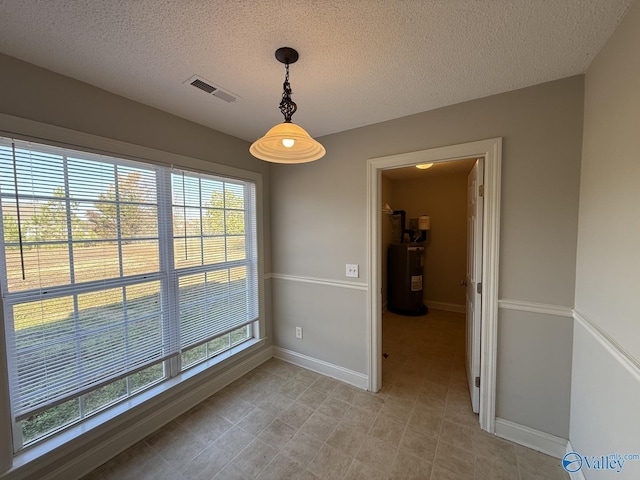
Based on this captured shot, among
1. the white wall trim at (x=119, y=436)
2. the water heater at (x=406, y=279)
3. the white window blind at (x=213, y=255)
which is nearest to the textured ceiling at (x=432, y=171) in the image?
the water heater at (x=406, y=279)

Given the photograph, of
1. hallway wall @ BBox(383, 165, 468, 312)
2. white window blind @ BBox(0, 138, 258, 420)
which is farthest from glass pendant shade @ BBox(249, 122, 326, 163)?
hallway wall @ BBox(383, 165, 468, 312)

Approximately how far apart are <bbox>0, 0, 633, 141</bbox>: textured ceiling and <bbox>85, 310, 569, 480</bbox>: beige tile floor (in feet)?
8.02

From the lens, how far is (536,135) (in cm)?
156

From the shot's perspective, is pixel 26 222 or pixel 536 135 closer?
pixel 26 222

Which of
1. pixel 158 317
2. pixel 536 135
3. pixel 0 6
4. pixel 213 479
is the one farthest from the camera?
pixel 158 317

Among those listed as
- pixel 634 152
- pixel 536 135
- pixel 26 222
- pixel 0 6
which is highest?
pixel 0 6

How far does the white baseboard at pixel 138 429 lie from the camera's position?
1451mm

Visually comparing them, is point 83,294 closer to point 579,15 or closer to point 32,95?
point 32,95

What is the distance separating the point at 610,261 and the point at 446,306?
3.67 metres

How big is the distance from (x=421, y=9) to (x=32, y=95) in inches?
82.1

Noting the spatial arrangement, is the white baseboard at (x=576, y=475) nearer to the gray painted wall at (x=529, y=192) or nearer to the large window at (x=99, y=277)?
the gray painted wall at (x=529, y=192)

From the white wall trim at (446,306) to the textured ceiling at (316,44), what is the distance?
3770 mm

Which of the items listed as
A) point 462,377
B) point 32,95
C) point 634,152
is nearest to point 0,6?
point 32,95

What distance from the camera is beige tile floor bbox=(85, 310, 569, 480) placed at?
1489mm
